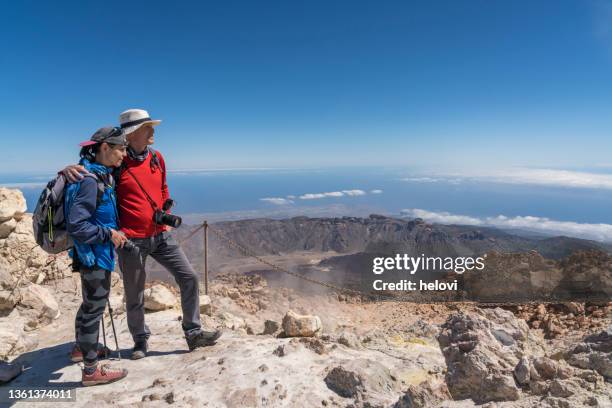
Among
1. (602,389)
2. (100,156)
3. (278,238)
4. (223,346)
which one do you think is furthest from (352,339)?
(278,238)

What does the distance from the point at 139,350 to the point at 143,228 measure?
1.38 meters

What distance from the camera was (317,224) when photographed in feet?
300

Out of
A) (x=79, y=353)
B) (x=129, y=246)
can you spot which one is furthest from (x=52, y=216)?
(x=79, y=353)

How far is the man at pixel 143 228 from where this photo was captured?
139 inches

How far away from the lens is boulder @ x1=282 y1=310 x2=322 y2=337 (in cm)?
488

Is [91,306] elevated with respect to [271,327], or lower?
elevated

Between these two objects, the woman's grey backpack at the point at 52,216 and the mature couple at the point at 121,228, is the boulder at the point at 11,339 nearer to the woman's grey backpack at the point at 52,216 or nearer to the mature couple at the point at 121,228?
the mature couple at the point at 121,228

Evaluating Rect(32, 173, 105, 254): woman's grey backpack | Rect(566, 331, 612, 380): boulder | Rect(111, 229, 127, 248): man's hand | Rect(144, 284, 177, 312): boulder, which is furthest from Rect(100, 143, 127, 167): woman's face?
Rect(566, 331, 612, 380): boulder

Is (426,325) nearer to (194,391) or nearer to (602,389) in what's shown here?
(602,389)

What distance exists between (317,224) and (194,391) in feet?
290

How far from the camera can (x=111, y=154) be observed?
3.22m

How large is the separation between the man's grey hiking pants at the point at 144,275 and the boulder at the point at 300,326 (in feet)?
4.10

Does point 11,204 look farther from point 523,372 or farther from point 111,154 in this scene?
point 523,372

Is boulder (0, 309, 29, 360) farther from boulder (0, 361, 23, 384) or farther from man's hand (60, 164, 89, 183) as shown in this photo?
man's hand (60, 164, 89, 183)
